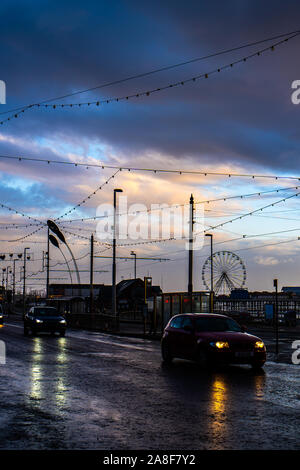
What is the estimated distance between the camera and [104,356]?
20.2m

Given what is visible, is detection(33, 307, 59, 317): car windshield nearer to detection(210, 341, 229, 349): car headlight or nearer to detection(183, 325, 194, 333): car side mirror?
detection(183, 325, 194, 333): car side mirror

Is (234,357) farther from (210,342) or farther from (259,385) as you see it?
(259,385)

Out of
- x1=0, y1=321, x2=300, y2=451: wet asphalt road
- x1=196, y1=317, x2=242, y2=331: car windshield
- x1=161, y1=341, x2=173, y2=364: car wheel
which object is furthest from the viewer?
x1=161, y1=341, x2=173, y2=364: car wheel

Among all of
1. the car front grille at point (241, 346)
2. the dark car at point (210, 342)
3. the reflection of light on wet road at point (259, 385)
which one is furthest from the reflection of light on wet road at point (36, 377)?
the car front grille at point (241, 346)

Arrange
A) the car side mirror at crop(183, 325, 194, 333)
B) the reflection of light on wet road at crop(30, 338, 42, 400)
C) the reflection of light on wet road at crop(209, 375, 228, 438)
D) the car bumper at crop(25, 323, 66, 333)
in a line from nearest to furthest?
the reflection of light on wet road at crop(209, 375, 228, 438)
the reflection of light on wet road at crop(30, 338, 42, 400)
the car side mirror at crop(183, 325, 194, 333)
the car bumper at crop(25, 323, 66, 333)

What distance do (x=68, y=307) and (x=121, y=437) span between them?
5016 cm

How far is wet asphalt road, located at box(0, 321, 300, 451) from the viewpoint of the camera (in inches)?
287

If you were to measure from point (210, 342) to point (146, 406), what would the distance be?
6.22 m

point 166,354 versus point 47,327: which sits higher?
point 166,354

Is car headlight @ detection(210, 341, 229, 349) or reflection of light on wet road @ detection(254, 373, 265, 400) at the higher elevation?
car headlight @ detection(210, 341, 229, 349)

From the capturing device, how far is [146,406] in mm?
9930

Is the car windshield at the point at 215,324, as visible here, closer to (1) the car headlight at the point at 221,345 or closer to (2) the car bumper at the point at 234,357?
(1) the car headlight at the point at 221,345

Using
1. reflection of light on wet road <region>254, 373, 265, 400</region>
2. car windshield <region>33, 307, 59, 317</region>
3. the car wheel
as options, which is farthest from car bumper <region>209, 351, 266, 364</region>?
car windshield <region>33, 307, 59, 317</region>

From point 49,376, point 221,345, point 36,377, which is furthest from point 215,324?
point 36,377
